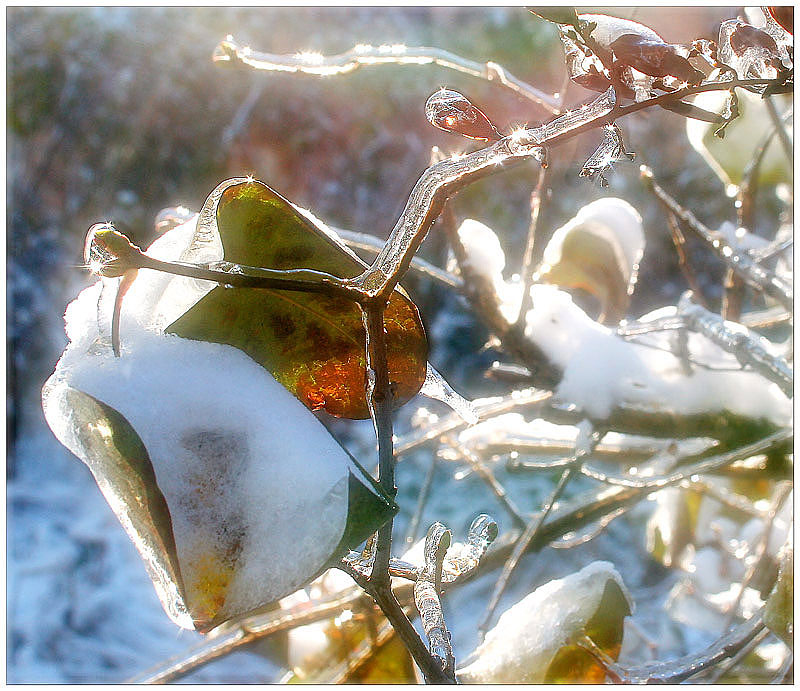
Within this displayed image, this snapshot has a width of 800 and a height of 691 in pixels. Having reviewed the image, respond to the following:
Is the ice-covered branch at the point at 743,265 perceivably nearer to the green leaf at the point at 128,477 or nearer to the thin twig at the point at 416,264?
the thin twig at the point at 416,264

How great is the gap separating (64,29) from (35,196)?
83cm

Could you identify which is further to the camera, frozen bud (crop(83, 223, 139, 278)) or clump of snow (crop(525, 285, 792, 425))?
clump of snow (crop(525, 285, 792, 425))

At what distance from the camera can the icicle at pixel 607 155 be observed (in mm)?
256

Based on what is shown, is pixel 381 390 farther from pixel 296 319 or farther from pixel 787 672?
pixel 787 672

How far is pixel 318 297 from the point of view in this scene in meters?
0.29

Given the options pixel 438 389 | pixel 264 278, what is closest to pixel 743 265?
pixel 438 389

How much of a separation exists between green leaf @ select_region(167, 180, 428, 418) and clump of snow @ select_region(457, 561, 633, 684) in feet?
0.83

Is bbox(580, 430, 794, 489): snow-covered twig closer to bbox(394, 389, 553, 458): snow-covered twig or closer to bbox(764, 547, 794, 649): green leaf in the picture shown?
bbox(394, 389, 553, 458): snow-covered twig

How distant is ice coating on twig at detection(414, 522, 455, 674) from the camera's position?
0.30 meters

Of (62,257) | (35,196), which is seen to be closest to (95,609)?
Result: (62,257)

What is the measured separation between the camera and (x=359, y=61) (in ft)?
1.69

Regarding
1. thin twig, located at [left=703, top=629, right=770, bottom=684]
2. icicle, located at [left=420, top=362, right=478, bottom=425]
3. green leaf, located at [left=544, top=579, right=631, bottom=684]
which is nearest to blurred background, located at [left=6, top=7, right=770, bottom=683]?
thin twig, located at [left=703, top=629, right=770, bottom=684]

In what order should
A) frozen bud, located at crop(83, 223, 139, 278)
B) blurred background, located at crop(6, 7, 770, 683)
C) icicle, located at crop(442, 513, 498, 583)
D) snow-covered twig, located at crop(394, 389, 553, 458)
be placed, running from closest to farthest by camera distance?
1. frozen bud, located at crop(83, 223, 139, 278)
2. icicle, located at crop(442, 513, 498, 583)
3. snow-covered twig, located at crop(394, 389, 553, 458)
4. blurred background, located at crop(6, 7, 770, 683)

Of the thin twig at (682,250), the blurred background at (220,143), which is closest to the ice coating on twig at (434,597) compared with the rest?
the thin twig at (682,250)
